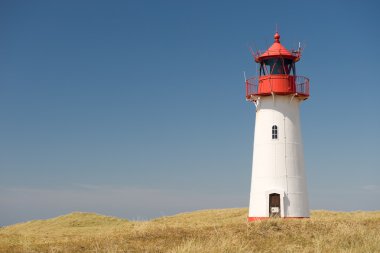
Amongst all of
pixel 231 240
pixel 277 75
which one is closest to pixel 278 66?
pixel 277 75

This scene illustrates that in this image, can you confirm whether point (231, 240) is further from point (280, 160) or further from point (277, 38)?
point (277, 38)

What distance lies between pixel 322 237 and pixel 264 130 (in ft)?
38.7

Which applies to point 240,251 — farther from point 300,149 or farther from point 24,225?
point 24,225

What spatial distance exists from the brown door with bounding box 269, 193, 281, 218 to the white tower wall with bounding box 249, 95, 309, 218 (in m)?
0.37

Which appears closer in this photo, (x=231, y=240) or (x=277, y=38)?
(x=231, y=240)


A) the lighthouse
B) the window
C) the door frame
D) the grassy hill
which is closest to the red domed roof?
the lighthouse

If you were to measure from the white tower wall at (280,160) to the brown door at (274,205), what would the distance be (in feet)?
1.23

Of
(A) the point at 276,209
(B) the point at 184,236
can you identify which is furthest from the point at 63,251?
(A) the point at 276,209

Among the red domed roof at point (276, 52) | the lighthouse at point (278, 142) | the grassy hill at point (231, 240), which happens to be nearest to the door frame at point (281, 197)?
the lighthouse at point (278, 142)

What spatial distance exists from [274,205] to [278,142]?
12.0 feet

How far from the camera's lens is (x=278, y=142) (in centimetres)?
2981

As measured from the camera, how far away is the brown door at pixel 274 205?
29453 millimetres

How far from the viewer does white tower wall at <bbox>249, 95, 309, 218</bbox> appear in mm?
29422

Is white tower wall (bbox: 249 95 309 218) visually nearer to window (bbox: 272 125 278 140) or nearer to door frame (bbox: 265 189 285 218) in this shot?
door frame (bbox: 265 189 285 218)
